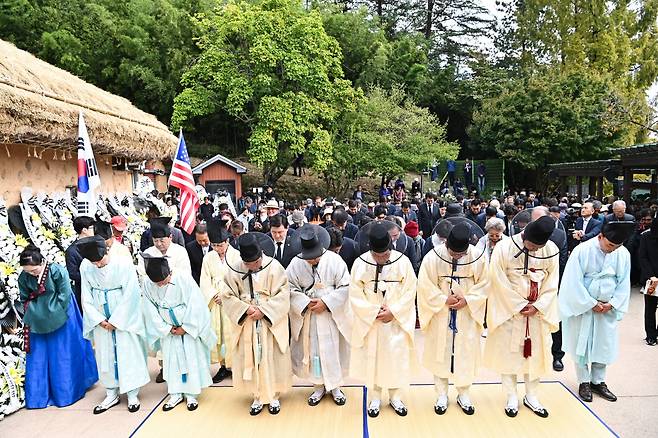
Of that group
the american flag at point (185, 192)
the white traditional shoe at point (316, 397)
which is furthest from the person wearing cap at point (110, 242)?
the white traditional shoe at point (316, 397)

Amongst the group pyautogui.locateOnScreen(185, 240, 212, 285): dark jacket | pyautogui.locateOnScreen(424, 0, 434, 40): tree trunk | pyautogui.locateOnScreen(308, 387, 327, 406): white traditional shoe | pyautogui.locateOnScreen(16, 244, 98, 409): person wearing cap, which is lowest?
pyautogui.locateOnScreen(308, 387, 327, 406): white traditional shoe

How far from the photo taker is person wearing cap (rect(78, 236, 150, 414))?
17.8 ft

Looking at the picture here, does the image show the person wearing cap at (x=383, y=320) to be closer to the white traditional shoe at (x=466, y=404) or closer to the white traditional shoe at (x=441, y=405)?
the white traditional shoe at (x=441, y=405)

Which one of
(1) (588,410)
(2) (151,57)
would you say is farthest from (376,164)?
(1) (588,410)

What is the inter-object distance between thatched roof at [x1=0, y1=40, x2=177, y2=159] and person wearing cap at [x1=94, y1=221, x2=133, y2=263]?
2461mm

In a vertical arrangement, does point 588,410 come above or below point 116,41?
below

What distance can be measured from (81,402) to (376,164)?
59.8 ft

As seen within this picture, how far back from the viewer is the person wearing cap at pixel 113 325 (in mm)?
→ 5414

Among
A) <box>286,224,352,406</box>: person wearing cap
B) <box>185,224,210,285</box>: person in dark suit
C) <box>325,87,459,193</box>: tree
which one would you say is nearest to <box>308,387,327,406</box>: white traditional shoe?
<box>286,224,352,406</box>: person wearing cap

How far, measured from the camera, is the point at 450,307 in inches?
197

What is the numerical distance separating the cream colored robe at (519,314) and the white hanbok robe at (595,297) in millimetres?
452

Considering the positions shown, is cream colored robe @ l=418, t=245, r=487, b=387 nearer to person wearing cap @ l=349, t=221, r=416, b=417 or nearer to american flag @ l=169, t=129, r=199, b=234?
person wearing cap @ l=349, t=221, r=416, b=417

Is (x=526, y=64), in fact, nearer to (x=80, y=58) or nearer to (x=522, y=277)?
(x=80, y=58)

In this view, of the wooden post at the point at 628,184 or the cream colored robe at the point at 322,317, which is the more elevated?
the wooden post at the point at 628,184
